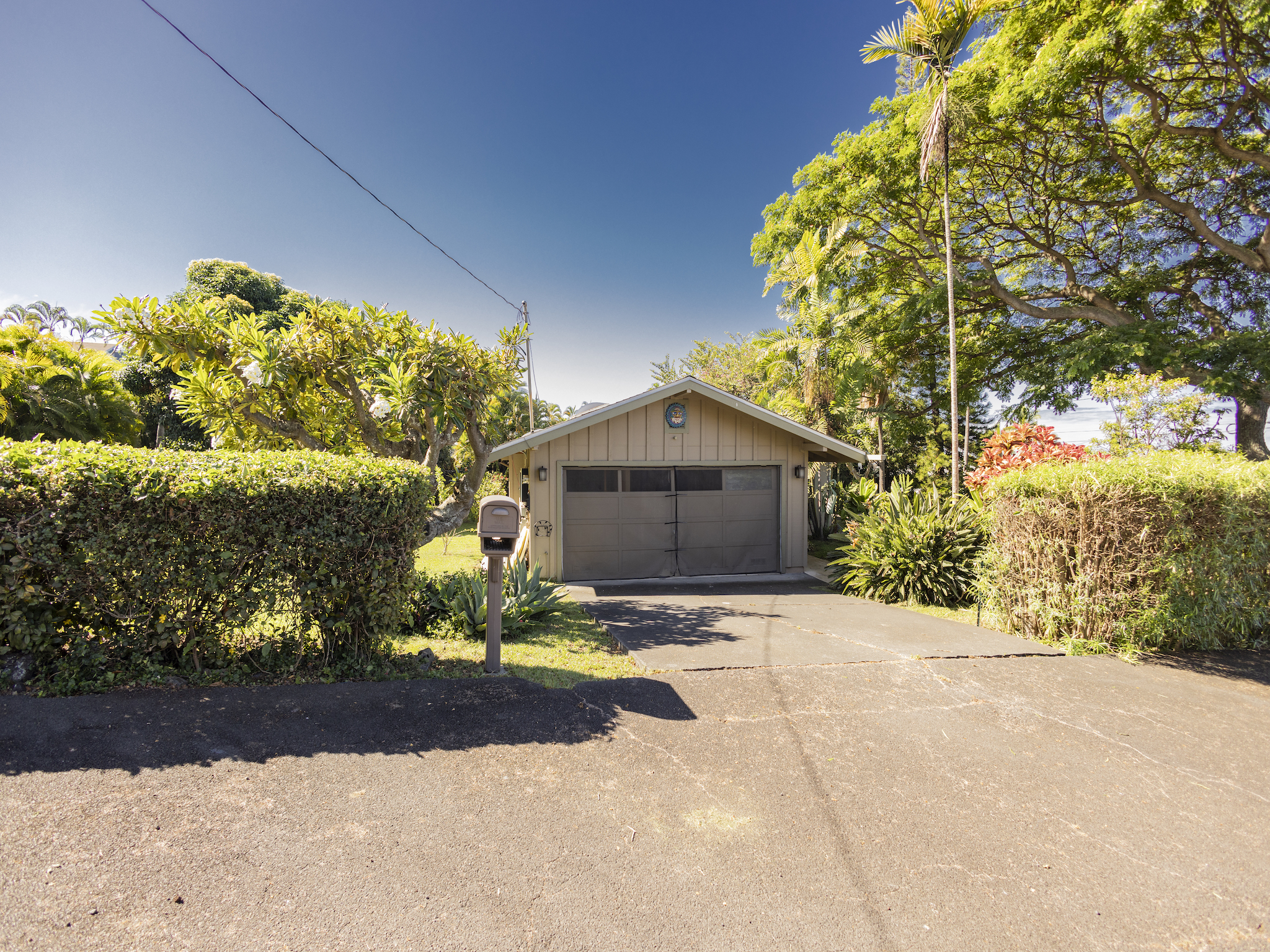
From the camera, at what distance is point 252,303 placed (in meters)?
24.8

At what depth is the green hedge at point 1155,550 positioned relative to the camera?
5.32 meters

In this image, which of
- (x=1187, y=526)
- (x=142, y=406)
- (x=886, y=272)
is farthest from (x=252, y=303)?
(x=1187, y=526)

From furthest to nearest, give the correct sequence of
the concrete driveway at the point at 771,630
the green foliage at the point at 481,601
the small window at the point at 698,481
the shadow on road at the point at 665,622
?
the small window at the point at 698,481
the shadow on road at the point at 665,622
the green foliage at the point at 481,601
the concrete driveway at the point at 771,630

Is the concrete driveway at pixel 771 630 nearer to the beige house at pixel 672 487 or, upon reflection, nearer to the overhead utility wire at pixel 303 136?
the beige house at pixel 672 487

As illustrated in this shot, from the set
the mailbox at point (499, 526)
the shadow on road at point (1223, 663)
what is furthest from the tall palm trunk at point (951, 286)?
the mailbox at point (499, 526)

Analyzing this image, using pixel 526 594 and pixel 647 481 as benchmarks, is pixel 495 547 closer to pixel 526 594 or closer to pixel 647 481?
pixel 526 594

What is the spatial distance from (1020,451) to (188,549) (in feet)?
38.0

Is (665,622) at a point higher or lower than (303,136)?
lower

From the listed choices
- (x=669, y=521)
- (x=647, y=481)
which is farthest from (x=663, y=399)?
(x=669, y=521)

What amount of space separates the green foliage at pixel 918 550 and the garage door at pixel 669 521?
7.00 feet

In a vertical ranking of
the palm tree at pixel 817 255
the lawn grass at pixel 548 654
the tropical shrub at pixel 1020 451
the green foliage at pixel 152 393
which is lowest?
the lawn grass at pixel 548 654

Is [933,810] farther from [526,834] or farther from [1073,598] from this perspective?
[1073,598]

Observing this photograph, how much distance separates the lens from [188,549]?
142 inches

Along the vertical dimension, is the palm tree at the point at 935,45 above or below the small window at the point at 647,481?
above
